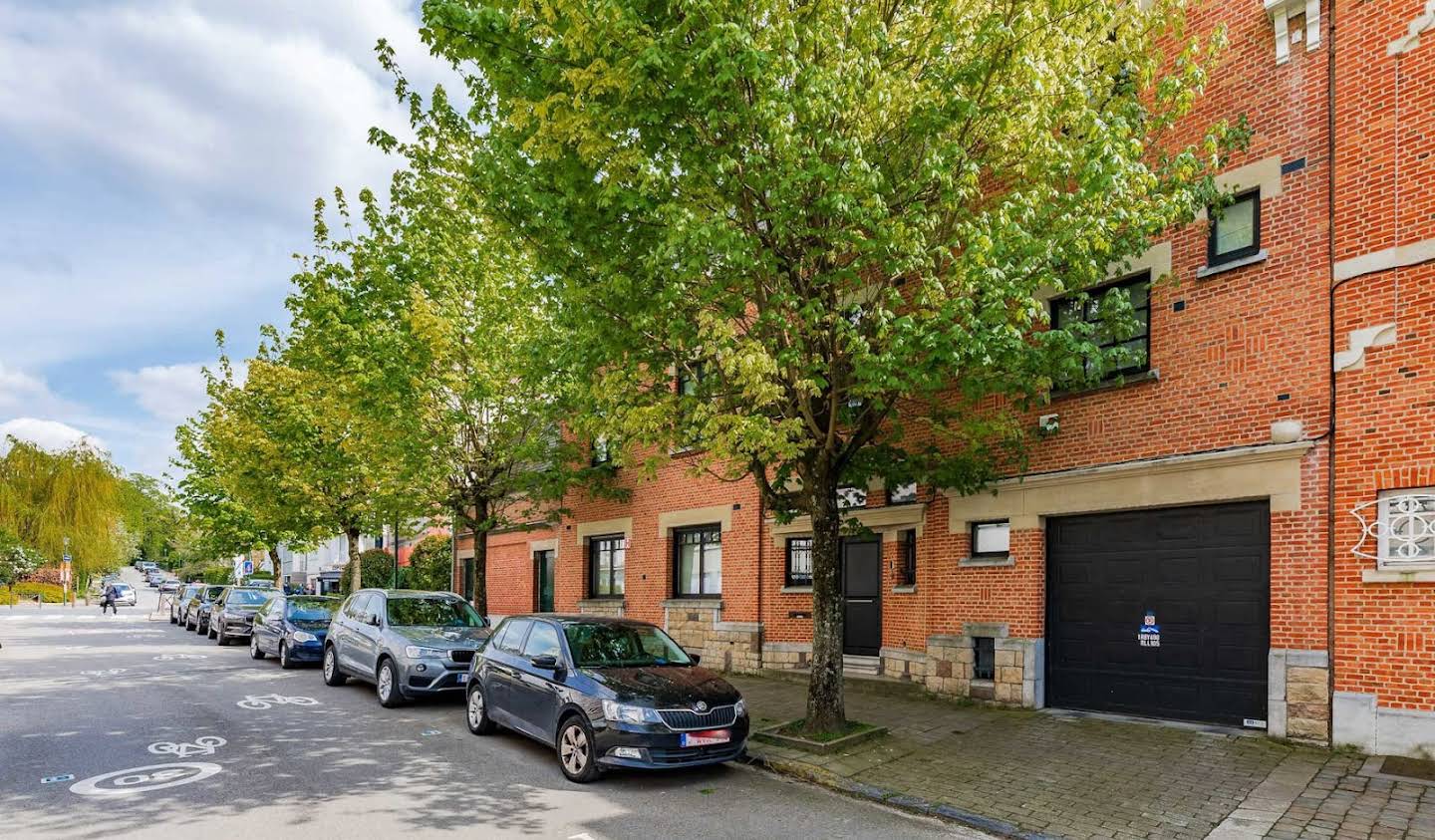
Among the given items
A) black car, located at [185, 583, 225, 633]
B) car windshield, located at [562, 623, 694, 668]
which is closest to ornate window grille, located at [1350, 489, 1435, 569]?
car windshield, located at [562, 623, 694, 668]

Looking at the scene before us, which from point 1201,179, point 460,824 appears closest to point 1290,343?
point 1201,179

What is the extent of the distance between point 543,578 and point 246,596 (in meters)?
9.03

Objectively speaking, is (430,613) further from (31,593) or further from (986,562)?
(31,593)

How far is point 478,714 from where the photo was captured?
1008 centimetres

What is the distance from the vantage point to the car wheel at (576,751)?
7.83m

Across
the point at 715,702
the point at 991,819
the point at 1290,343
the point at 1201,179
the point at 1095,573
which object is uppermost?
the point at 1201,179

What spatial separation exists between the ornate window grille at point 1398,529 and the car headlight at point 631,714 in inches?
280

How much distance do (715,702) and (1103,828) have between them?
345 cm

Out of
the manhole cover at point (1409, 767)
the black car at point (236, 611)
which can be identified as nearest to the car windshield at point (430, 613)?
the manhole cover at point (1409, 767)

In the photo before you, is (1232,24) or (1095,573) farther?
(1095,573)

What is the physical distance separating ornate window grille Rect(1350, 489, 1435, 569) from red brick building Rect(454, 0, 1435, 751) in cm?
3

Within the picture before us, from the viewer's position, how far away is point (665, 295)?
28.2 feet

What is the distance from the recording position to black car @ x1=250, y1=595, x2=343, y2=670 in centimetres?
1725

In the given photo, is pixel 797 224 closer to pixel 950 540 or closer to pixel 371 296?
pixel 950 540
